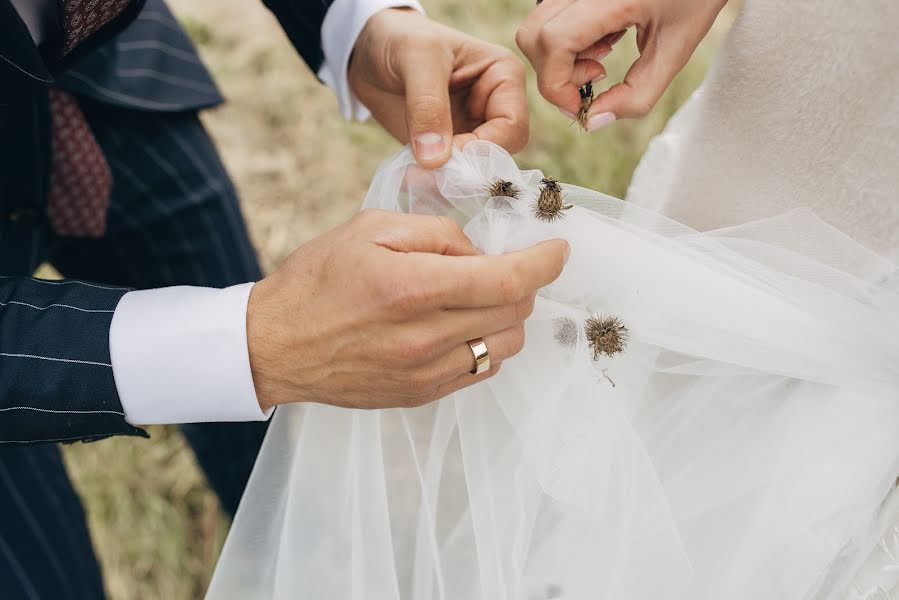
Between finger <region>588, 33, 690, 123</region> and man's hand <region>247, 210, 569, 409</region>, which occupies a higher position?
finger <region>588, 33, 690, 123</region>

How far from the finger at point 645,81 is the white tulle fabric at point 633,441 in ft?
0.35

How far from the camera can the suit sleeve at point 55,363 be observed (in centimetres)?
88

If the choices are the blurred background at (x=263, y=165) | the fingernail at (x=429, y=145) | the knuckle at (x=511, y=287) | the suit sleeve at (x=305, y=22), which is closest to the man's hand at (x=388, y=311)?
the knuckle at (x=511, y=287)

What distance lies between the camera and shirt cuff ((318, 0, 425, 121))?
3.96ft

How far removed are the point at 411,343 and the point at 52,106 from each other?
897 mm

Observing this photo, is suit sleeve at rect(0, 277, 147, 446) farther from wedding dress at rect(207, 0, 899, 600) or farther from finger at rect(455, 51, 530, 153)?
finger at rect(455, 51, 530, 153)

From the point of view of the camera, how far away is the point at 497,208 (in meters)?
0.83

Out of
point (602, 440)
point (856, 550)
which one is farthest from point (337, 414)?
point (856, 550)

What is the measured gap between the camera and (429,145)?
3.00 ft

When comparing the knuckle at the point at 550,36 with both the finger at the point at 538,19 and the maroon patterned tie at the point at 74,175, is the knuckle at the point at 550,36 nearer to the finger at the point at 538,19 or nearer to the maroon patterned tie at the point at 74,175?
the finger at the point at 538,19

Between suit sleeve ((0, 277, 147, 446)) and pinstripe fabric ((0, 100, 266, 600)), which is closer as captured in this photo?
suit sleeve ((0, 277, 147, 446))

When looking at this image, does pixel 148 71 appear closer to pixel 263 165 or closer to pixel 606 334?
pixel 263 165

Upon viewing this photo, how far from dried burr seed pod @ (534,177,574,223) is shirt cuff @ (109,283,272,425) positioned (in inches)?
14.4

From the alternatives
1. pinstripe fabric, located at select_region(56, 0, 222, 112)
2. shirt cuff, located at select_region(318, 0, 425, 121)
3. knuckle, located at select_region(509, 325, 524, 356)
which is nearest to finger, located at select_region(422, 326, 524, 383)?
knuckle, located at select_region(509, 325, 524, 356)
